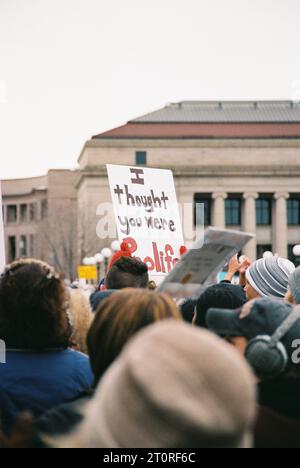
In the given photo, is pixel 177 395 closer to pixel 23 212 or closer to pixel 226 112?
pixel 226 112

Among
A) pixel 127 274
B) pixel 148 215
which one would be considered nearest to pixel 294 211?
pixel 148 215

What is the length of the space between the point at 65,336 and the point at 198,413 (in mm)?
2082

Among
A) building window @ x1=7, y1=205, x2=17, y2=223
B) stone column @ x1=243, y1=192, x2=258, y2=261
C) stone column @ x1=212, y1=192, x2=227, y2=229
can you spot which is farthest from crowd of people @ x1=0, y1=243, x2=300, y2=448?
building window @ x1=7, y1=205, x2=17, y2=223

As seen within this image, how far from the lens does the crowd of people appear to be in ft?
5.85

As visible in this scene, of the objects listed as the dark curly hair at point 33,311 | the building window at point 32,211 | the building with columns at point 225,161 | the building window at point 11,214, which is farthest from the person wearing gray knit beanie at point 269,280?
the building window at point 11,214

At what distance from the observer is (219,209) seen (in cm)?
7681

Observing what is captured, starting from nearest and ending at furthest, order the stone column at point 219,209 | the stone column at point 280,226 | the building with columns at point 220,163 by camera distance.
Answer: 1. the building with columns at point 220,163
2. the stone column at point 219,209
3. the stone column at point 280,226

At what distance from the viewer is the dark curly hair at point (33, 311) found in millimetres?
3732

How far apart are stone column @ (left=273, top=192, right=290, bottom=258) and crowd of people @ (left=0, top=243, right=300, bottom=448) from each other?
73.1 metres

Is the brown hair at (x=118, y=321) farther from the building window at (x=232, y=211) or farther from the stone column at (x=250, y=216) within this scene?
the building window at (x=232, y=211)

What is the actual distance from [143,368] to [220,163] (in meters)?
73.7

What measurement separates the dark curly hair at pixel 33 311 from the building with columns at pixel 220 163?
6590cm

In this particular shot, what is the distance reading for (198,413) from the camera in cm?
176
